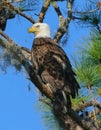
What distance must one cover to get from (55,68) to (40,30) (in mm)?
698

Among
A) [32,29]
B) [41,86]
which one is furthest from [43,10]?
[41,86]

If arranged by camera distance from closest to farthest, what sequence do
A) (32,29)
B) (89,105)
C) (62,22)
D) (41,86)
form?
(41,86)
(89,105)
(62,22)
(32,29)

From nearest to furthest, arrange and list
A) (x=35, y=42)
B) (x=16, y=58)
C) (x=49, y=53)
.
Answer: (x=16, y=58) < (x=49, y=53) < (x=35, y=42)

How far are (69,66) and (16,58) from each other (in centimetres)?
56

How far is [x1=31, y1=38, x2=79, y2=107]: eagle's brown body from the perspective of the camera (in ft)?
9.04

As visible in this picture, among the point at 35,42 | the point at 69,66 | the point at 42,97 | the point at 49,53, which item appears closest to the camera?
the point at 42,97

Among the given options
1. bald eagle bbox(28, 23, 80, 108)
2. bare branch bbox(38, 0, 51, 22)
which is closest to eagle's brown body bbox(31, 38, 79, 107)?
bald eagle bbox(28, 23, 80, 108)

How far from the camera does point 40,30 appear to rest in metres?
3.62

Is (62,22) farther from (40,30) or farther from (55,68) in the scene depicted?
(40,30)

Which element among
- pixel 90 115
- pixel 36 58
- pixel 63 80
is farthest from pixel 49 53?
Result: pixel 90 115

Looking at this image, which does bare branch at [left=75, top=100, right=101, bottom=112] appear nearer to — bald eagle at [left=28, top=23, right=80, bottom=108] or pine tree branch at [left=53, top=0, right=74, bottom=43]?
bald eagle at [left=28, top=23, right=80, bottom=108]

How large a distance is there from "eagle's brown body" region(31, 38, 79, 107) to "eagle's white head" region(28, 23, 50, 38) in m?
0.18

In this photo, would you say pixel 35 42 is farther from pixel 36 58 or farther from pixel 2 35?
pixel 2 35

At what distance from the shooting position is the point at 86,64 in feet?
9.96
